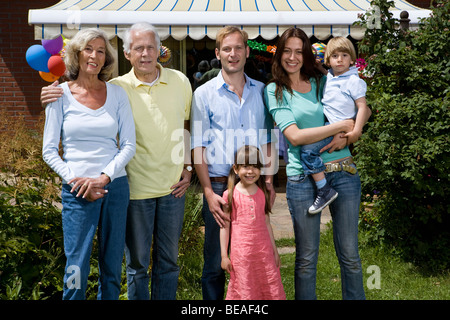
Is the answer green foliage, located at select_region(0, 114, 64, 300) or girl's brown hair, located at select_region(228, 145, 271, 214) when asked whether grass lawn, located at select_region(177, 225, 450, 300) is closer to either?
green foliage, located at select_region(0, 114, 64, 300)

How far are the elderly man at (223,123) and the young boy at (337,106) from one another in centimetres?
28

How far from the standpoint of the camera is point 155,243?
2902 millimetres

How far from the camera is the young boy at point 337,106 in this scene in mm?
2730

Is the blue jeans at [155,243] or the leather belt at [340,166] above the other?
the leather belt at [340,166]

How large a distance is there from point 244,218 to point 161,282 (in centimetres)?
64

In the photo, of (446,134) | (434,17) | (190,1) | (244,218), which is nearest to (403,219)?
(446,134)

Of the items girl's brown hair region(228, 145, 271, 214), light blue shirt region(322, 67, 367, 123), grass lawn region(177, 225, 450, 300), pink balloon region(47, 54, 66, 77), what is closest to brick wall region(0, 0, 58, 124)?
grass lawn region(177, 225, 450, 300)

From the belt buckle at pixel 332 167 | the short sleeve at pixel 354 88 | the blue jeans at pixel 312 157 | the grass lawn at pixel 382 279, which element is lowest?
the grass lawn at pixel 382 279

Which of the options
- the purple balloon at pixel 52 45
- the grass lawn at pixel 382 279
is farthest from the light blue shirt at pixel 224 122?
the grass lawn at pixel 382 279

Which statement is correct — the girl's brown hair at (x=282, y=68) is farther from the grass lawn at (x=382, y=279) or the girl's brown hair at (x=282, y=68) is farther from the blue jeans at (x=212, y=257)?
the grass lawn at (x=382, y=279)

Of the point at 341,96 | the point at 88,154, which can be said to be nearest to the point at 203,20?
the point at 341,96

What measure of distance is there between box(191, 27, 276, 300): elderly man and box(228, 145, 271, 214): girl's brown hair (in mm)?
38

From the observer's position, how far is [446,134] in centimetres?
384

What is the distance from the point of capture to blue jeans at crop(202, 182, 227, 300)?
2.93m
